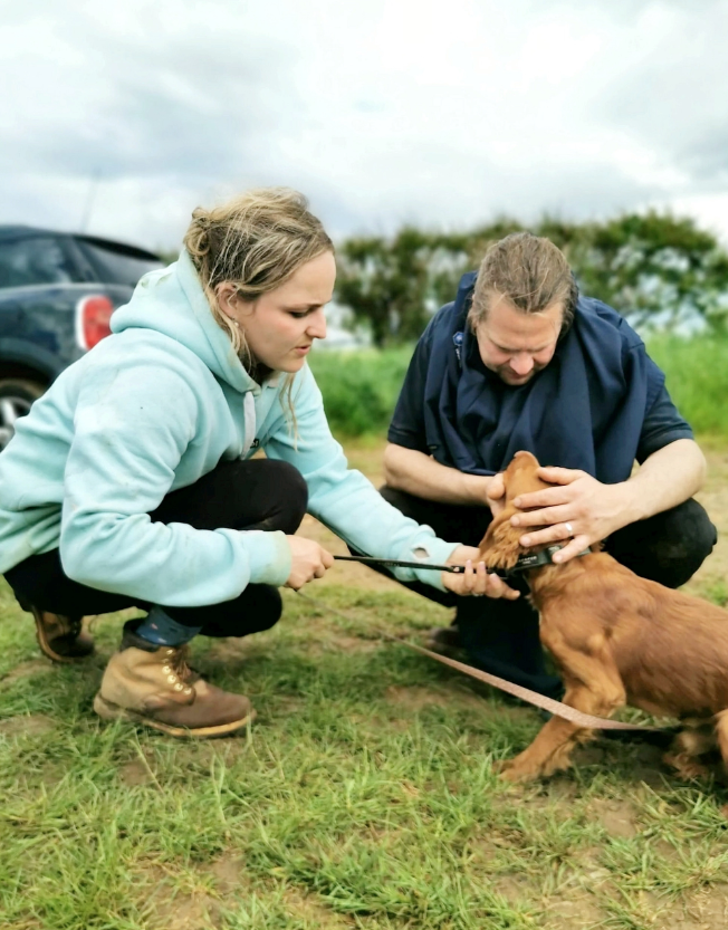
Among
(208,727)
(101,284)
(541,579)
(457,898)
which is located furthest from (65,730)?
(101,284)

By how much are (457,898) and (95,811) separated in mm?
972

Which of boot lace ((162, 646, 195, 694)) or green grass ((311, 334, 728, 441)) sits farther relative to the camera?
green grass ((311, 334, 728, 441))

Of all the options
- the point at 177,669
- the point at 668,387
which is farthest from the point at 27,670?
the point at 668,387

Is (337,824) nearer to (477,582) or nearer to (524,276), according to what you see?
(477,582)

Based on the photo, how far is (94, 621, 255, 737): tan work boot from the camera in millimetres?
2795

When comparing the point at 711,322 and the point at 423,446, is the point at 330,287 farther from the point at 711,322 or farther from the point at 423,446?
the point at 711,322

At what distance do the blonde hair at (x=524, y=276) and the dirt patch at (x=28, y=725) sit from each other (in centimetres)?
192

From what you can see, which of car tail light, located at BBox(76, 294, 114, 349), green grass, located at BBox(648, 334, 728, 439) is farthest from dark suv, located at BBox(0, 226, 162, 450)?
green grass, located at BBox(648, 334, 728, 439)

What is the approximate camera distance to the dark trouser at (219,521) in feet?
9.18

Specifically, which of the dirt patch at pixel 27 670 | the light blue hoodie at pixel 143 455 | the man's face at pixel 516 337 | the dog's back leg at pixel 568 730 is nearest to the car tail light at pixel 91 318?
the dirt patch at pixel 27 670

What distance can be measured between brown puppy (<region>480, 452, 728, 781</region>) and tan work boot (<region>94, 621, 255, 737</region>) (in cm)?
89

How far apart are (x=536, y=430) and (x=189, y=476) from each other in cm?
121

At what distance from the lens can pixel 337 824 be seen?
232cm

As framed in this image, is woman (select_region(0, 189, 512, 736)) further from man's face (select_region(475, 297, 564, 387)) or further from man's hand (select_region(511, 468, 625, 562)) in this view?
man's face (select_region(475, 297, 564, 387))
